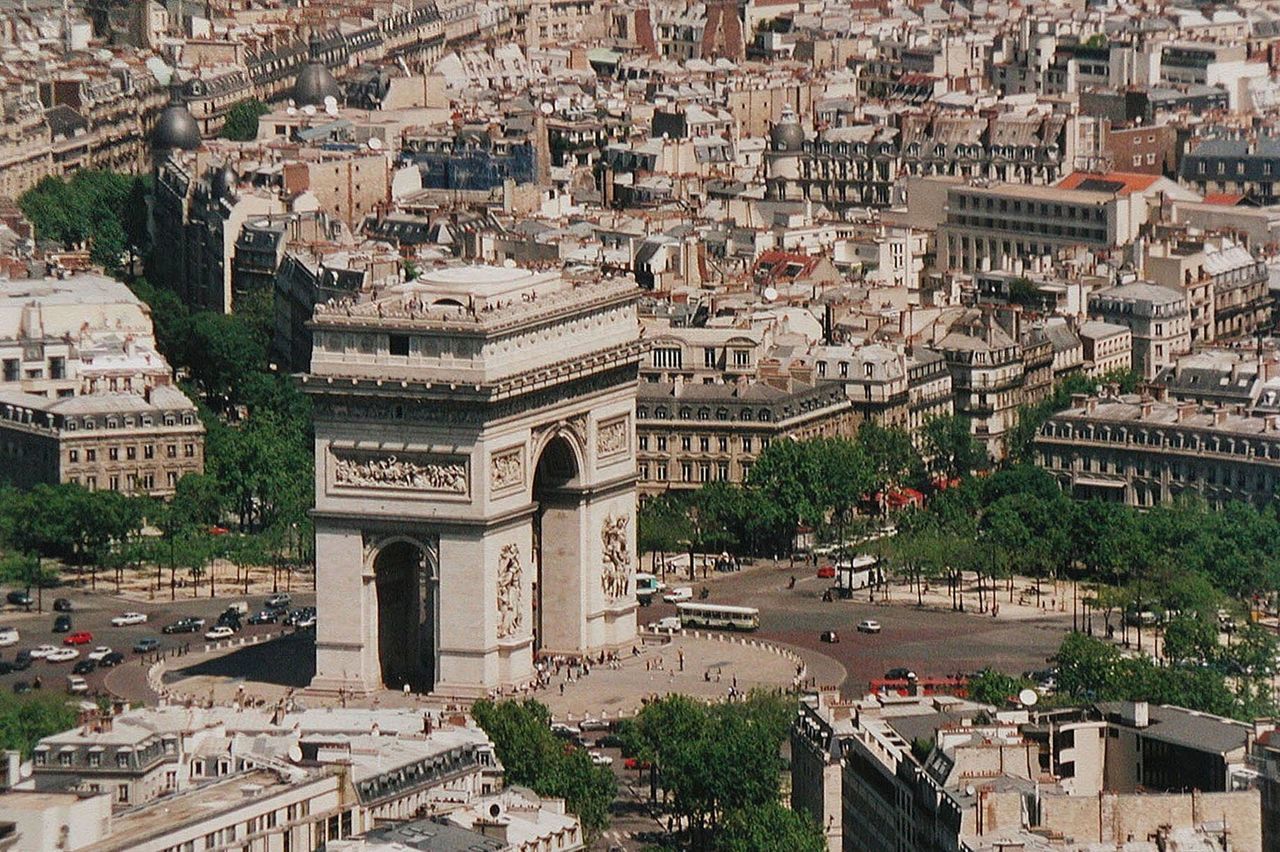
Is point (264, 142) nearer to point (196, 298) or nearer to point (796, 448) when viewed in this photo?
point (196, 298)

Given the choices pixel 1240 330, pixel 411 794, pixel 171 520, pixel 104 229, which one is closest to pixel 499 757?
pixel 411 794

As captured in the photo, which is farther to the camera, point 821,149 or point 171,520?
point 821,149

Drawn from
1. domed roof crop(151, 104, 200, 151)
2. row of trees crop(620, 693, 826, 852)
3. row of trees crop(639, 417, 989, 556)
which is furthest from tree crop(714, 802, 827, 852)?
domed roof crop(151, 104, 200, 151)

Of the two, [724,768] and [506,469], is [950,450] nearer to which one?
[506,469]

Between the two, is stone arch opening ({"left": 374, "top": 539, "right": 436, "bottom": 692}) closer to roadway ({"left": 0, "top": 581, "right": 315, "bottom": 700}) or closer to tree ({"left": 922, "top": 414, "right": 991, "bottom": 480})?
roadway ({"left": 0, "top": 581, "right": 315, "bottom": 700})

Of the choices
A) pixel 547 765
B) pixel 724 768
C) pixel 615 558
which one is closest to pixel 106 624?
pixel 615 558

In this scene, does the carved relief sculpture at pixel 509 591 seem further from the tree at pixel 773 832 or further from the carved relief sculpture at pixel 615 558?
the tree at pixel 773 832

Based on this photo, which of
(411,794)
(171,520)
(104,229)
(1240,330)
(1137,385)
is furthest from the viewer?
(104,229)
